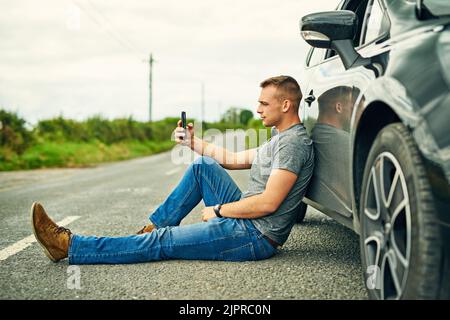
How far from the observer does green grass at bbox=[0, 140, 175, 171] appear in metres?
16.2

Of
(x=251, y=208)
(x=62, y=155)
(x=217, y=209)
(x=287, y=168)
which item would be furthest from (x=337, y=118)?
(x=62, y=155)

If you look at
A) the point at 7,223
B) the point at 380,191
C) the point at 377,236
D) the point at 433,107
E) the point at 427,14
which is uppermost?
the point at 427,14

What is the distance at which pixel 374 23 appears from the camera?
9.73 feet

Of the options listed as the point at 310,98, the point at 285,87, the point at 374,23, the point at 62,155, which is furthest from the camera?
the point at 62,155

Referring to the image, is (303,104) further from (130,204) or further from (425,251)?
(130,204)

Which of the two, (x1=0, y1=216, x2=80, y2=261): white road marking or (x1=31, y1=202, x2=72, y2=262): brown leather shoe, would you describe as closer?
(x1=31, y1=202, x2=72, y2=262): brown leather shoe

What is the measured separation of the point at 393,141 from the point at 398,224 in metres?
0.33

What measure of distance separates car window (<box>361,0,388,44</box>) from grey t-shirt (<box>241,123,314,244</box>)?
2.34 feet

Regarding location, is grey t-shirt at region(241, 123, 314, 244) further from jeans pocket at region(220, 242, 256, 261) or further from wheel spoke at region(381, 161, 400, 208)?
wheel spoke at region(381, 161, 400, 208)

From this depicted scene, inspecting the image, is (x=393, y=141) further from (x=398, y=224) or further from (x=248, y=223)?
(x=248, y=223)

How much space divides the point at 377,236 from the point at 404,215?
0.81 feet

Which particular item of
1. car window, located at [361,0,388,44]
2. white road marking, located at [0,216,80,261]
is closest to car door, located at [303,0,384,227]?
car window, located at [361,0,388,44]

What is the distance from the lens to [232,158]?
4.02 meters
